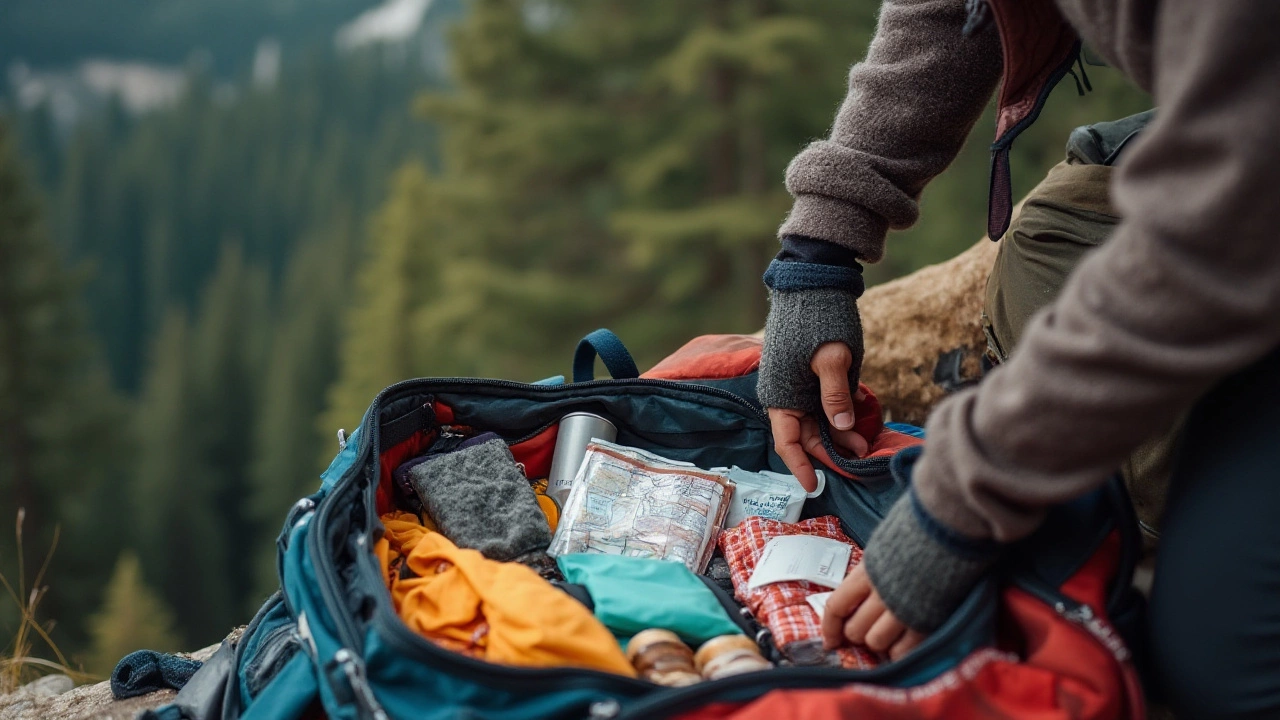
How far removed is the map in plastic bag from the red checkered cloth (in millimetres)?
65

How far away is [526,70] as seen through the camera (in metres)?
15.0

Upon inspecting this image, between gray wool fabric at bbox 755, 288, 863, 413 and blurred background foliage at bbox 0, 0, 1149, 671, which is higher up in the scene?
gray wool fabric at bbox 755, 288, 863, 413

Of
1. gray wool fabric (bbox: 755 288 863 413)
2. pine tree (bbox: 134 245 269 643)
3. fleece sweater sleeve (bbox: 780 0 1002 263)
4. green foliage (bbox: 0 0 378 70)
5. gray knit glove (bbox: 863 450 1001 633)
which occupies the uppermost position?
green foliage (bbox: 0 0 378 70)

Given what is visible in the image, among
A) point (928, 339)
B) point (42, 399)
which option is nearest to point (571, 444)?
point (928, 339)

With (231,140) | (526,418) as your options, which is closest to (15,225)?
(526,418)

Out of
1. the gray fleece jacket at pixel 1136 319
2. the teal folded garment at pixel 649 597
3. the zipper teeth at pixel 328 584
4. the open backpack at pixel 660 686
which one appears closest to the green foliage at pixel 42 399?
the open backpack at pixel 660 686

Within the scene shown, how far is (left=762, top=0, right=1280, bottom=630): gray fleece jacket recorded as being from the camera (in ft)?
3.09

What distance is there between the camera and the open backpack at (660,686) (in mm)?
1137

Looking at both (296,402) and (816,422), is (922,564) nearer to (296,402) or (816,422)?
(816,422)

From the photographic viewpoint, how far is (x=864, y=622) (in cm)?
132

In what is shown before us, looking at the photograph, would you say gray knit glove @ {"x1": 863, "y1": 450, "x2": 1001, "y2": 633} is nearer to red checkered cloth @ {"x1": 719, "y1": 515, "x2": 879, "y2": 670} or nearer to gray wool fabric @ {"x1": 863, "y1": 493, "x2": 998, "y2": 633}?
gray wool fabric @ {"x1": 863, "y1": 493, "x2": 998, "y2": 633}

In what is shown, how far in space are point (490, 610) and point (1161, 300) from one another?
0.99m

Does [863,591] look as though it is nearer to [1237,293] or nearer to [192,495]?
[1237,293]

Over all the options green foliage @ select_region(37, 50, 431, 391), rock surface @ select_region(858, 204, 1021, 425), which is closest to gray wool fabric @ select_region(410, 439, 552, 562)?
rock surface @ select_region(858, 204, 1021, 425)
